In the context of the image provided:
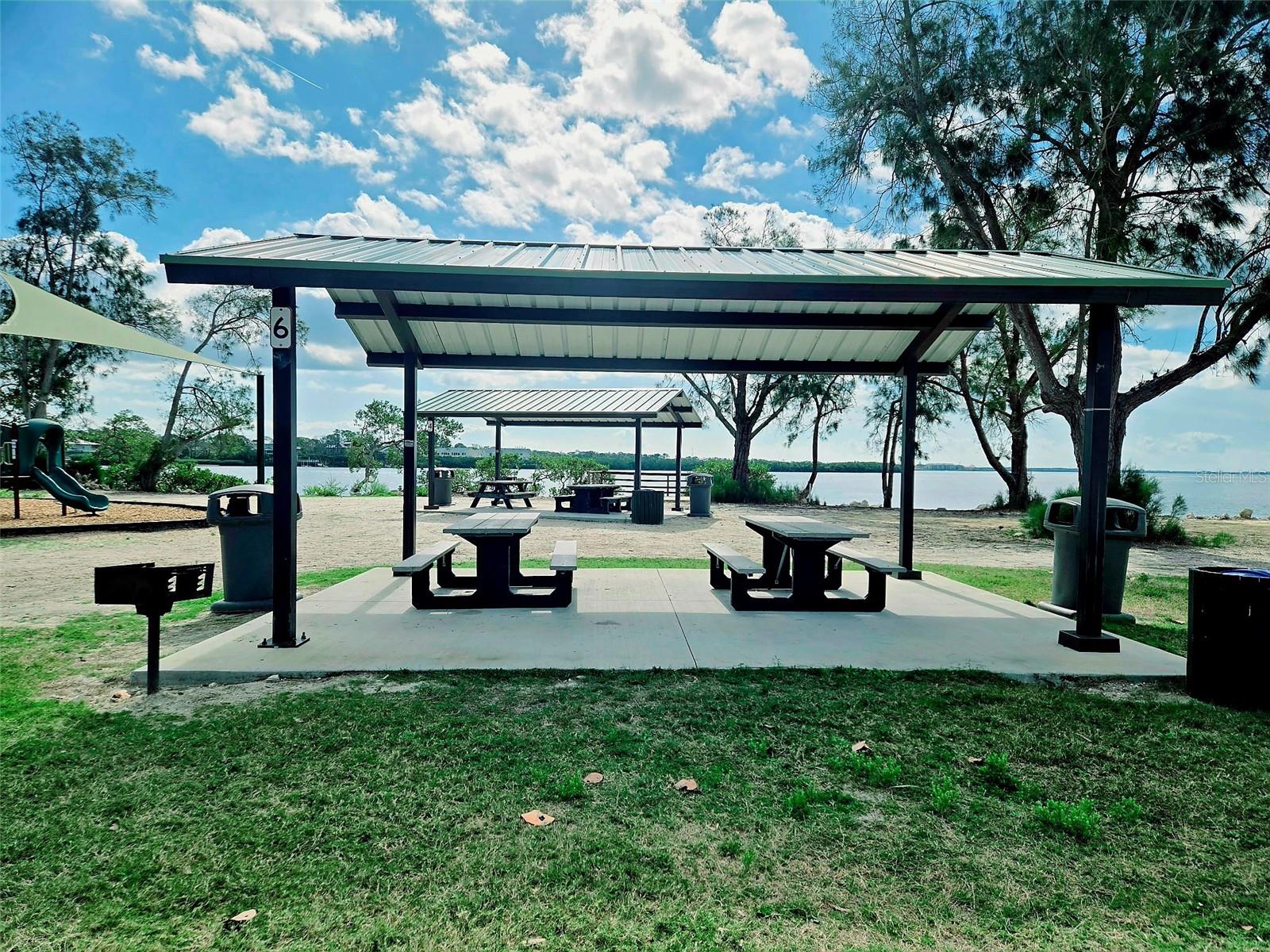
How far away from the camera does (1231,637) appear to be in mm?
3896

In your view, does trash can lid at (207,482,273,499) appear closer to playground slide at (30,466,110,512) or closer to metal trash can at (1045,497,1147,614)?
metal trash can at (1045,497,1147,614)

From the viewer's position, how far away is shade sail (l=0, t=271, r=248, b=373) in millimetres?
9438

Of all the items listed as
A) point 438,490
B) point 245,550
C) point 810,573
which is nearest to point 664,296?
point 810,573

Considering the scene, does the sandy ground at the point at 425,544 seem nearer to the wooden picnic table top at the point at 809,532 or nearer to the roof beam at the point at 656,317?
the wooden picnic table top at the point at 809,532

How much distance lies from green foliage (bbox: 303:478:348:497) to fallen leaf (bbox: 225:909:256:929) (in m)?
24.1

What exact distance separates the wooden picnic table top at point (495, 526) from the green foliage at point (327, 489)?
19.8 meters

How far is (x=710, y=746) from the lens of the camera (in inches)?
126

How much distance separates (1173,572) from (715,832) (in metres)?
9.90

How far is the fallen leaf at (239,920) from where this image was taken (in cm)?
193

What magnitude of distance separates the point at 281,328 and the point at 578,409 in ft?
43.5

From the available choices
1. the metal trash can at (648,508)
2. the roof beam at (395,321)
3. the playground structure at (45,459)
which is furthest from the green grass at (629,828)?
the playground structure at (45,459)

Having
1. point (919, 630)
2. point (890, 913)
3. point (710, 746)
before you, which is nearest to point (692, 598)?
point (919, 630)

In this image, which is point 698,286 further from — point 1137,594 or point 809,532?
point 1137,594

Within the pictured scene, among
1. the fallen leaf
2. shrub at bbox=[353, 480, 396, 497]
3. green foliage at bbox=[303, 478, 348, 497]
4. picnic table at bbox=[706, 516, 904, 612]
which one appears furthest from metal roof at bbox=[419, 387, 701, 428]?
the fallen leaf
